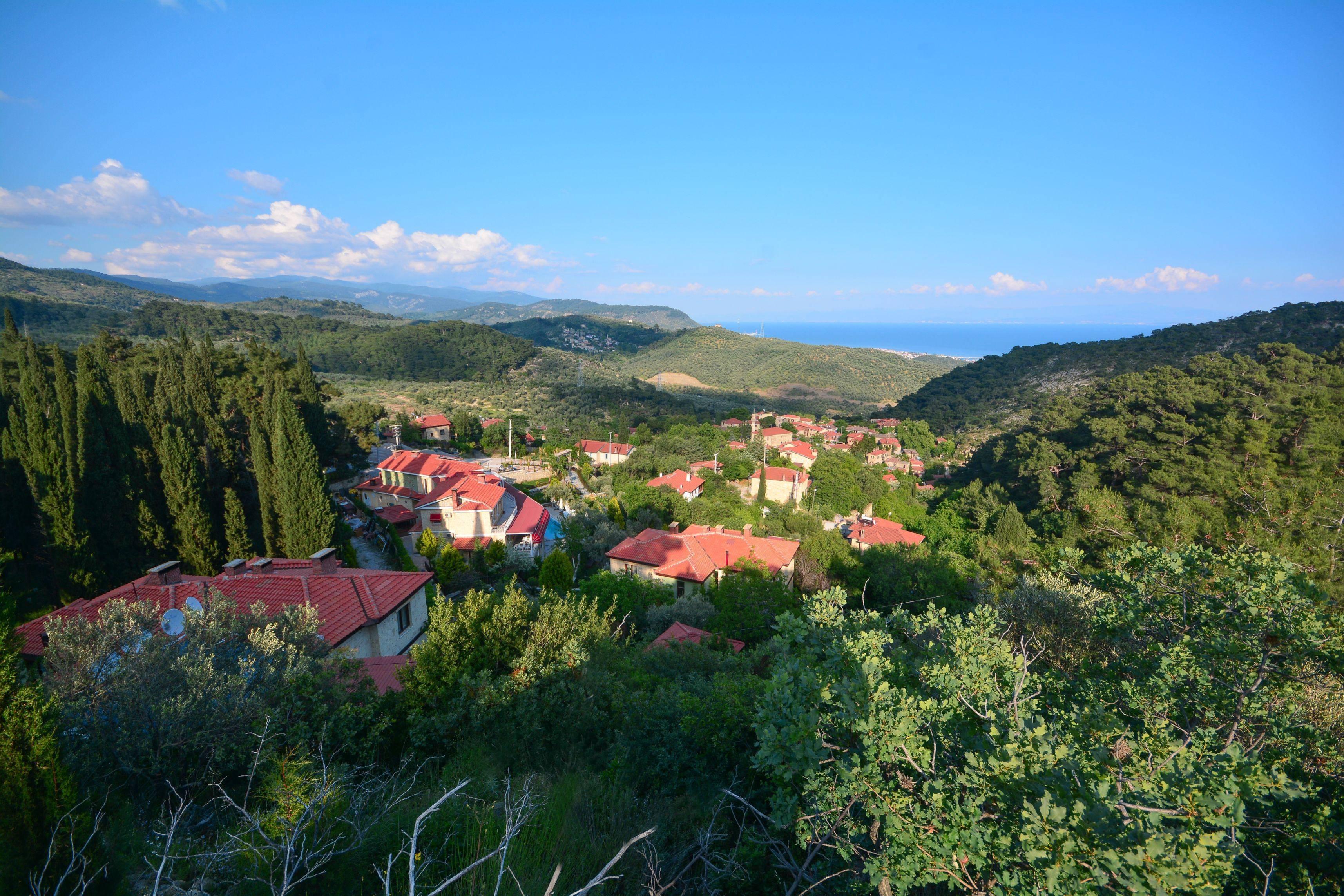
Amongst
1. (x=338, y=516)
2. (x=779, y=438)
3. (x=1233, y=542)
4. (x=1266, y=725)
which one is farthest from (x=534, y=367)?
(x=1266, y=725)

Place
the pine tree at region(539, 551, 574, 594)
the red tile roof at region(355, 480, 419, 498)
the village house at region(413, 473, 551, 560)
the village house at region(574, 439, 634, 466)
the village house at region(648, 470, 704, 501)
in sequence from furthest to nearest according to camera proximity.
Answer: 1. the village house at region(574, 439, 634, 466)
2. the village house at region(648, 470, 704, 501)
3. the red tile roof at region(355, 480, 419, 498)
4. the village house at region(413, 473, 551, 560)
5. the pine tree at region(539, 551, 574, 594)

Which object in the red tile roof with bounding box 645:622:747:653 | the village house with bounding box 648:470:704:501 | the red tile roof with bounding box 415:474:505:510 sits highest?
the red tile roof with bounding box 415:474:505:510

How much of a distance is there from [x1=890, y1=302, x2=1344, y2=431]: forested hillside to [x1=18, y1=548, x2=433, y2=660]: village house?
59.1 m

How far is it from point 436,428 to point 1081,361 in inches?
2804

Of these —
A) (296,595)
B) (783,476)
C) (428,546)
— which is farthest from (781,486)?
(296,595)

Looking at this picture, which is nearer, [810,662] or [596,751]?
[810,662]

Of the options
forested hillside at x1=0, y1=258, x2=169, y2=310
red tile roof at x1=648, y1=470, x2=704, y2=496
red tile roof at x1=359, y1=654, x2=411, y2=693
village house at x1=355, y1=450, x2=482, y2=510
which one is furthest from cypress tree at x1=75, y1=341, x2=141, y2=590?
forested hillside at x1=0, y1=258, x2=169, y2=310

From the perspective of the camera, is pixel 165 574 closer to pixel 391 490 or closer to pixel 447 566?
pixel 447 566

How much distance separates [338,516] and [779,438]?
1498 inches

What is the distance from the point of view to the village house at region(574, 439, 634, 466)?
42906mm

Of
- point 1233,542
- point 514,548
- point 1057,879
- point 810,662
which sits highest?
point 1057,879

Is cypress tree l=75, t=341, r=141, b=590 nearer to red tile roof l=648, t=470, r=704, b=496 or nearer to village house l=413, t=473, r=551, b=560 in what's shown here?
village house l=413, t=473, r=551, b=560

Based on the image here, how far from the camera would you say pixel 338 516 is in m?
17.8

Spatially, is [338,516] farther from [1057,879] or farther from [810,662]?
[1057,879]
